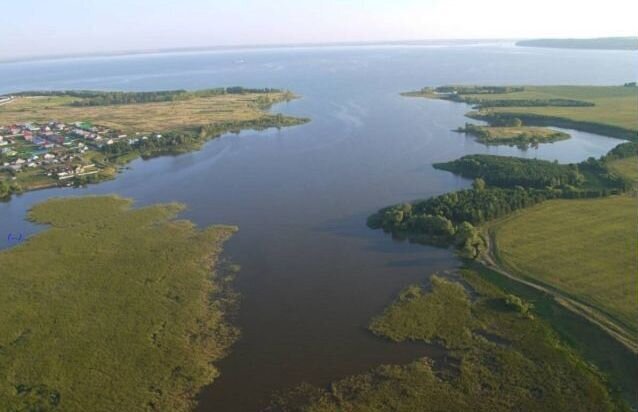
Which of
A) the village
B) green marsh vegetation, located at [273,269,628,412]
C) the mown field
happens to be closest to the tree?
green marsh vegetation, located at [273,269,628,412]

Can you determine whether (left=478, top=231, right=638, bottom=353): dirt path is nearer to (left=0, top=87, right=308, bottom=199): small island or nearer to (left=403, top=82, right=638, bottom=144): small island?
(left=403, top=82, right=638, bottom=144): small island

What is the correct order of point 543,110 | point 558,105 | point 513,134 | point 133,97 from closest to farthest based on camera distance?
point 513,134 → point 543,110 → point 558,105 → point 133,97

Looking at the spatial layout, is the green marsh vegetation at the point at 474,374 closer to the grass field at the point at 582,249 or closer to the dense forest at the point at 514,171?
the grass field at the point at 582,249

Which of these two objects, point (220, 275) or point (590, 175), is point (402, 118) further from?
point (220, 275)

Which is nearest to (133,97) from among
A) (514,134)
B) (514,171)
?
(514,134)

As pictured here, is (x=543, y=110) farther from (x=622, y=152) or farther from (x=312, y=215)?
(x=312, y=215)

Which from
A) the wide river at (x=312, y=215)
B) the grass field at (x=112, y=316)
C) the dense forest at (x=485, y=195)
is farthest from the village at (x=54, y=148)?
the dense forest at (x=485, y=195)

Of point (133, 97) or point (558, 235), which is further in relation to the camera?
point (133, 97)

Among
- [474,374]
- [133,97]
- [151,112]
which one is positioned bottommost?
[474,374]

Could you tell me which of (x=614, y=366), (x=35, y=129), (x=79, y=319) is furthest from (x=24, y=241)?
(x=35, y=129)
